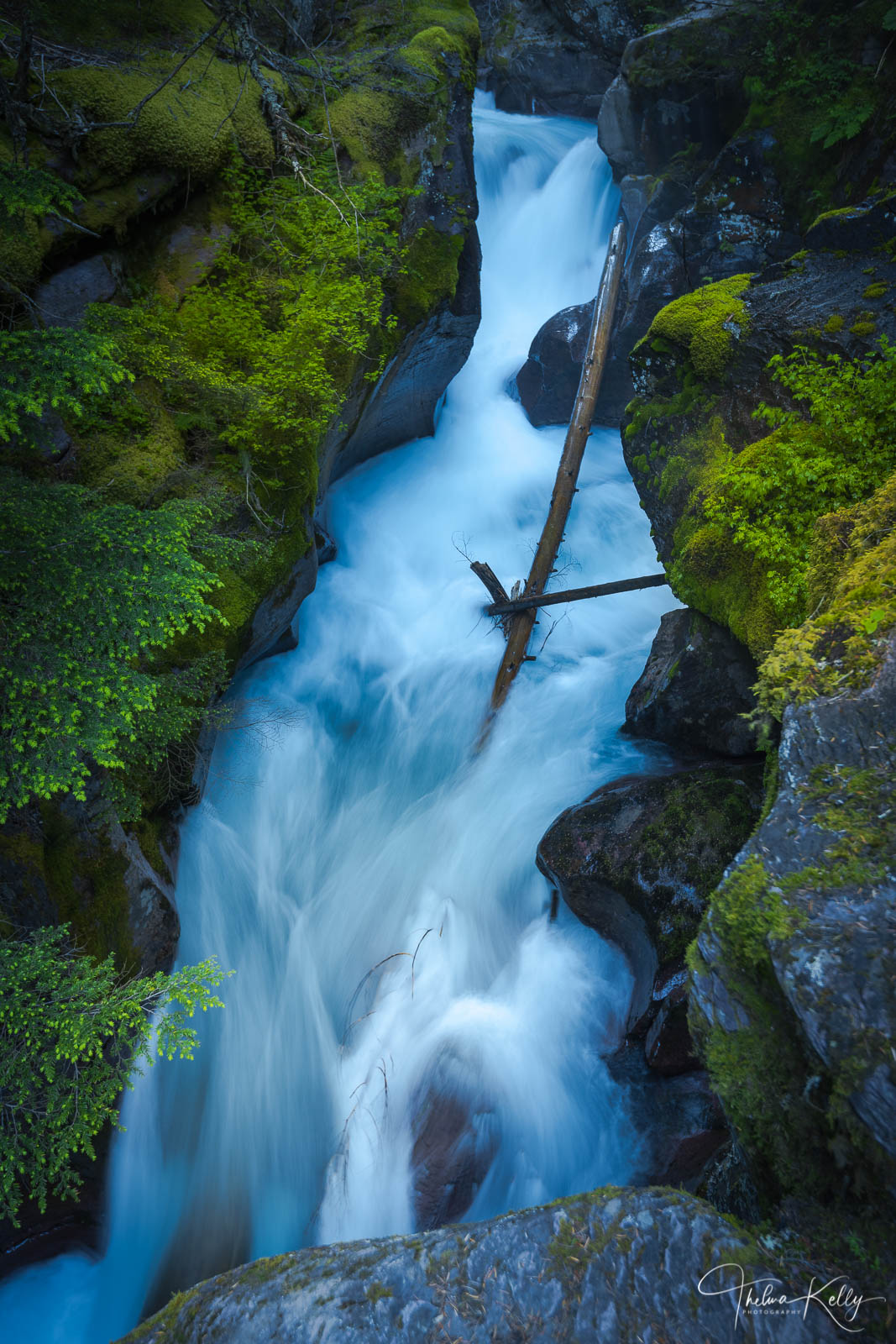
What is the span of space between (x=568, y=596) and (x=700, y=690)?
2.97 m

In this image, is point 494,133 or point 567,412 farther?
point 494,133

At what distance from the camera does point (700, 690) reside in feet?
20.5

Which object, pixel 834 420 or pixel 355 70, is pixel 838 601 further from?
pixel 355 70

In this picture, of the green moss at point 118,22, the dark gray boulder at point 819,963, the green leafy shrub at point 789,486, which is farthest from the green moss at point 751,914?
the green moss at point 118,22

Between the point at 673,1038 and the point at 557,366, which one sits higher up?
the point at 557,366

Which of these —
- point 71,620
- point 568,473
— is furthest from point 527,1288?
point 568,473

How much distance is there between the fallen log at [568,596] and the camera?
8367mm

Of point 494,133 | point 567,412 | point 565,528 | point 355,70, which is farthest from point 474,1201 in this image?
point 494,133

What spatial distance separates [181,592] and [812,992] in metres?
3.60

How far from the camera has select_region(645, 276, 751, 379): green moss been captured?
652cm

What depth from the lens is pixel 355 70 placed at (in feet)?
29.8

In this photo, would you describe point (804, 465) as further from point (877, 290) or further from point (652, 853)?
point (652, 853)

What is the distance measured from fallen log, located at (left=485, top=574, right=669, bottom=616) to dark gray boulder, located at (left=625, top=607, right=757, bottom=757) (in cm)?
149

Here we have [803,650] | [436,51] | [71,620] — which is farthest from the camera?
[436,51]
